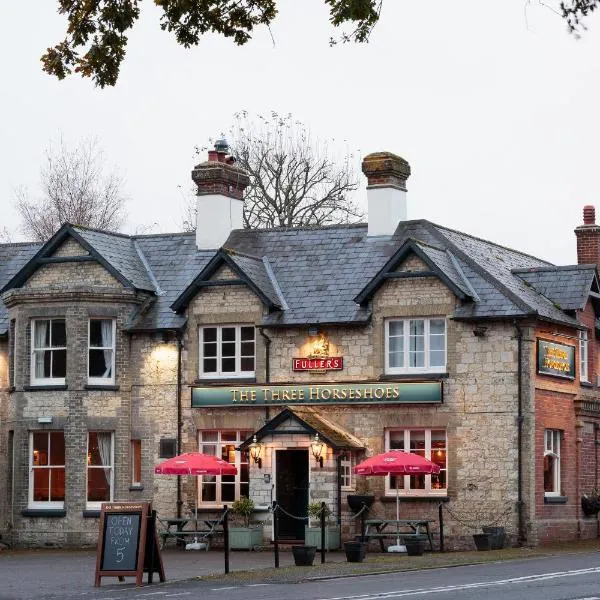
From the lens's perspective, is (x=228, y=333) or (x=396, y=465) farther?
(x=228, y=333)

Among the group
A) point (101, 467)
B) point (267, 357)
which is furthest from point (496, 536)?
point (101, 467)

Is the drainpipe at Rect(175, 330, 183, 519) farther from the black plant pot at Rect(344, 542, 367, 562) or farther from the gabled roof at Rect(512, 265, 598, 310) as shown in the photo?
the black plant pot at Rect(344, 542, 367, 562)

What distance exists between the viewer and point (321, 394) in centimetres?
3962

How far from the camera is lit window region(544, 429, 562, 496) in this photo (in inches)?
1558

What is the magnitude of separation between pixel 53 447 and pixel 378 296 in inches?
370

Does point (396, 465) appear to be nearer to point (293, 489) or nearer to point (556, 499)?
point (293, 489)

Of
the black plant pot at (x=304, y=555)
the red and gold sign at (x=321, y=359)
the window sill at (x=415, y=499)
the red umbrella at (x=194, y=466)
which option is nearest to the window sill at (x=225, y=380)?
the red and gold sign at (x=321, y=359)

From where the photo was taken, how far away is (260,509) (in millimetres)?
39188

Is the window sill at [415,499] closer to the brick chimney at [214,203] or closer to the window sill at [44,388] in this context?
the window sill at [44,388]

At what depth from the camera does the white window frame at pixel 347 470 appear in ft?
127

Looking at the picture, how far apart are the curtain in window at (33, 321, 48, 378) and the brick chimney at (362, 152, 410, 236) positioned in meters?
8.98

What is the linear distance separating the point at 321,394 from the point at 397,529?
4110 millimetres

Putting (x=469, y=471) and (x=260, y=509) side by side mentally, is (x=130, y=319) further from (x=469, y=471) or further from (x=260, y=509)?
(x=469, y=471)

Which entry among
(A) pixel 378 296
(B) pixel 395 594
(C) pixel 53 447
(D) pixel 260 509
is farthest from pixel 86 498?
(B) pixel 395 594
